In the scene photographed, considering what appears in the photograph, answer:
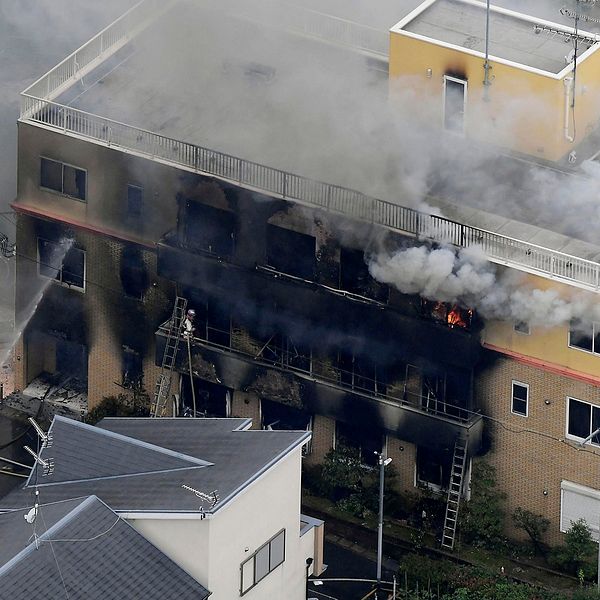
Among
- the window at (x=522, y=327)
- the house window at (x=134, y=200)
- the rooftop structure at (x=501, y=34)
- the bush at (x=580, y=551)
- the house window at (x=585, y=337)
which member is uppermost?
the rooftop structure at (x=501, y=34)

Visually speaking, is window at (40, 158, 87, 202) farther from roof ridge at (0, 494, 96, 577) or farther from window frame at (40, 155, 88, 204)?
roof ridge at (0, 494, 96, 577)

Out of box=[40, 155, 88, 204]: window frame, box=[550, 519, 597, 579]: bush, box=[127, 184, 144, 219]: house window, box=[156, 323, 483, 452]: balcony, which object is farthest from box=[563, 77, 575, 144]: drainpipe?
box=[40, 155, 88, 204]: window frame

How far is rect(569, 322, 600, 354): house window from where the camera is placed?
57441mm

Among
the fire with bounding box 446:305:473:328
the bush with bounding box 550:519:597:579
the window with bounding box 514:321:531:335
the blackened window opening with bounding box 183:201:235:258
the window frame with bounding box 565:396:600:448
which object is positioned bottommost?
the bush with bounding box 550:519:597:579

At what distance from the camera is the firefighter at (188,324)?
206 feet

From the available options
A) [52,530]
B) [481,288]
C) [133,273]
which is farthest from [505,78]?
[52,530]

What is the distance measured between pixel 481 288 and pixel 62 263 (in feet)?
44.0

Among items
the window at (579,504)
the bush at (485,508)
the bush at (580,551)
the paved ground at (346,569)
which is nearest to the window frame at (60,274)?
the paved ground at (346,569)

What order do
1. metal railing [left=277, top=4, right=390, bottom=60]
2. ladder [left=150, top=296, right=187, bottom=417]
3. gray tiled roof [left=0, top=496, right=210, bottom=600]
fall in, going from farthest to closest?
metal railing [left=277, top=4, right=390, bottom=60] → ladder [left=150, top=296, right=187, bottom=417] → gray tiled roof [left=0, top=496, right=210, bottom=600]

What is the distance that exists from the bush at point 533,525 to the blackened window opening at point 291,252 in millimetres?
8141

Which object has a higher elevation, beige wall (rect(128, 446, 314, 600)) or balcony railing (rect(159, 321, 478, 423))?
balcony railing (rect(159, 321, 478, 423))

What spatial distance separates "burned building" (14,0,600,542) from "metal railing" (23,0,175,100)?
7 cm

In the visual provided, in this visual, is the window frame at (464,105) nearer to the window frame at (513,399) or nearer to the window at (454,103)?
the window at (454,103)

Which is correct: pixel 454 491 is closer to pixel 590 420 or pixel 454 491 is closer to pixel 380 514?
pixel 380 514
